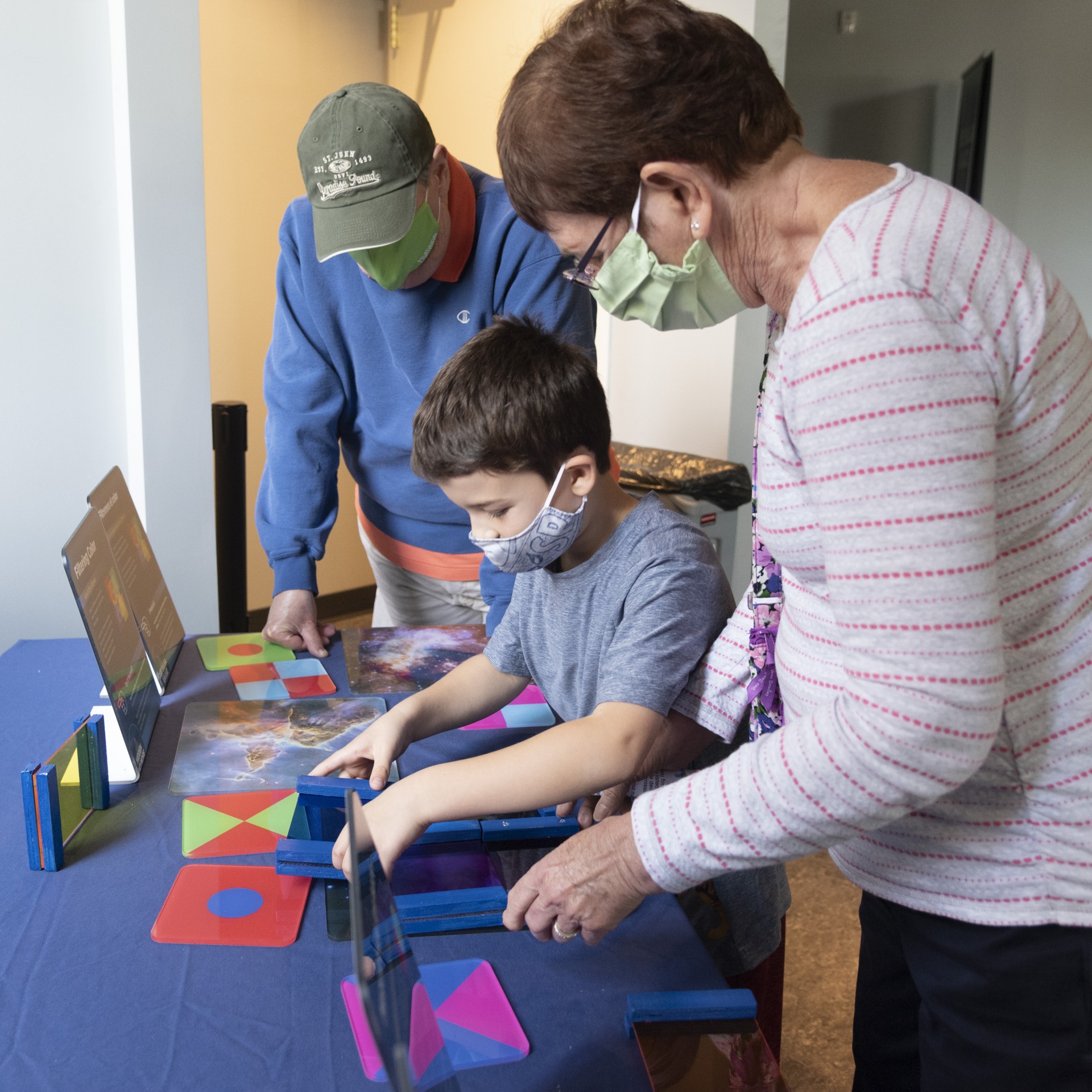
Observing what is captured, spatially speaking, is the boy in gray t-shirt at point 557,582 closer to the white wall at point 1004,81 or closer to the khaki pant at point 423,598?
the khaki pant at point 423,598

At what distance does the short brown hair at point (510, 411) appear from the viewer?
104 cm

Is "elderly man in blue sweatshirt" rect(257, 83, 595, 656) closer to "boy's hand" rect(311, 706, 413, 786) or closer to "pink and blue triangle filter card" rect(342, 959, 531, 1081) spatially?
"boy's hand" rect(311, 706, 413, 786)

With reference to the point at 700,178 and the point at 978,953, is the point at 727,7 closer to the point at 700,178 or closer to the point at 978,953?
the point at 700,178

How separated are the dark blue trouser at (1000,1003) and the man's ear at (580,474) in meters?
0.51

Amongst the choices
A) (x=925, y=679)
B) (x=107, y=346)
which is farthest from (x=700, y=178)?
(x=107, y=346)

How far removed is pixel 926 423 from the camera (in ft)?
1.68

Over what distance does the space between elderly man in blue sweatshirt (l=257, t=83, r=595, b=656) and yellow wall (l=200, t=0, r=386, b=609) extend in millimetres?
1766

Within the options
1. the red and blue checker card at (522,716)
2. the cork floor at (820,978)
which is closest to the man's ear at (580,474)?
the red and blue checker card at (522,716)

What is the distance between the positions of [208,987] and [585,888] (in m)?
0.31

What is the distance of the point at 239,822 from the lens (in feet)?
3.27

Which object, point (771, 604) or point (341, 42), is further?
point (341, 42)

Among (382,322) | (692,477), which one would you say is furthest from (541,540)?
(692,477)

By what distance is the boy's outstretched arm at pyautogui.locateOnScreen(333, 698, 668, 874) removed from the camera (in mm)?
875

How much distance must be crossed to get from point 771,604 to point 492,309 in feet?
2.80
